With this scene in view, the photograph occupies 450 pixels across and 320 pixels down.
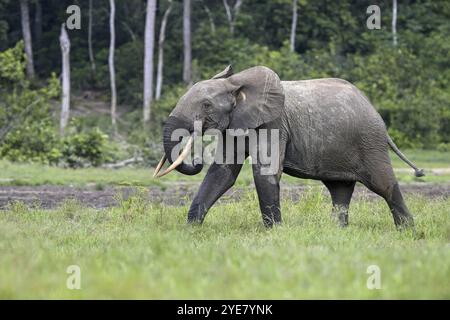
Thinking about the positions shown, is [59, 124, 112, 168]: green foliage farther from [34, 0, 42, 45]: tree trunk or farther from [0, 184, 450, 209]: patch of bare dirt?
[34, 0, 42, 45]: tree trunk

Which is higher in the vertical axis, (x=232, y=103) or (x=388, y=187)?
(x=232, y=103)

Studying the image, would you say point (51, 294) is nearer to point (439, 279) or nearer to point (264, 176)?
point (439, 279)

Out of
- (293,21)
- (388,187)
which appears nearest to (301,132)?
(388,187)

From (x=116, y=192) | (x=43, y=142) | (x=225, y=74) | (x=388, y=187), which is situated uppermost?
(x=225, y=74)

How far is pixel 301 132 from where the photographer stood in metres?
12.0

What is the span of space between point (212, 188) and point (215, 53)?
27.0 metres

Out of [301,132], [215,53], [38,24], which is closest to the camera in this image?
[301,132]

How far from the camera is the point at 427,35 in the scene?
40344 millimetres

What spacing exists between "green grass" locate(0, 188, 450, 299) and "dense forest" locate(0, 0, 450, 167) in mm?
17917

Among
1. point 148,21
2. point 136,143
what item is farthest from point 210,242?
point 148,21

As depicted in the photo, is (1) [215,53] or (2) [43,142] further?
(1) [215,53]

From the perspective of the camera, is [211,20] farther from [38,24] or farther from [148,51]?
[38,24]

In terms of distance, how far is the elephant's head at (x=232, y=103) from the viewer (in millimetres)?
11516
